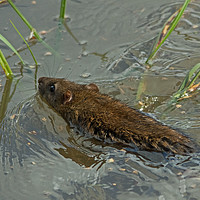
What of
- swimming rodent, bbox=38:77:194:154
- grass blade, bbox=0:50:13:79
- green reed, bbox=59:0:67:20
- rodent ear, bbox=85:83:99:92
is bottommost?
swimming rodent, bbox=38:77:194:154

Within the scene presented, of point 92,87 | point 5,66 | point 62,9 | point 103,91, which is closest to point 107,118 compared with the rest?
point 92,87

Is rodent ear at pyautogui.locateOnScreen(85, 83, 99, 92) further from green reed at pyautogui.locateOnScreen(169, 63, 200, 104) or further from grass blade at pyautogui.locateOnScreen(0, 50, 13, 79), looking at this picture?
grass blade at pyautogui.locateOnScreen(0, 50, 13, 79)

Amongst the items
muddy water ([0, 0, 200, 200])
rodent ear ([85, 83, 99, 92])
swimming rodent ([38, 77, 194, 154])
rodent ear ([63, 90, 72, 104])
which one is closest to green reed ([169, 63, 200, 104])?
muddy water ([0, 0, 200, 200])

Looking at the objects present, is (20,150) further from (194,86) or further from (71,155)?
(194,86)

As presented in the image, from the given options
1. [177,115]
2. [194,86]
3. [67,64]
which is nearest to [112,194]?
[177,115]

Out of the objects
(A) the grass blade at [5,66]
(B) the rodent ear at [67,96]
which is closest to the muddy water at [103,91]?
(A) the grass blade at [5,66]

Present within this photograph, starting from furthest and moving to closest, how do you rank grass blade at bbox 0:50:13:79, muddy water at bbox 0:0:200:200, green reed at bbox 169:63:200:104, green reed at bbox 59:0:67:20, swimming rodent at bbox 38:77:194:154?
green reed at bbox 59:0:67:20 < grass blade at bbox 0:50:13:79 < green reed at bbox 169:63:200:104 < swimming rodent at bbox 38:77:194:154 < muddy water at bbox 0:0:200:200

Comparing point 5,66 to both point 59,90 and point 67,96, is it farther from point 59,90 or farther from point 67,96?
point 67,96
